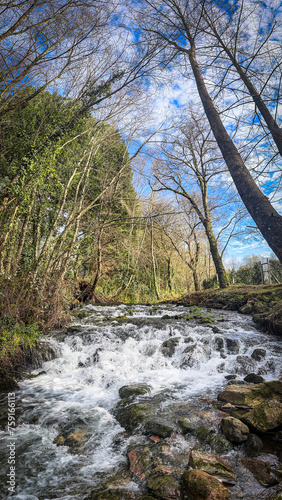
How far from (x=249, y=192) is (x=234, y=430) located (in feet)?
13.3

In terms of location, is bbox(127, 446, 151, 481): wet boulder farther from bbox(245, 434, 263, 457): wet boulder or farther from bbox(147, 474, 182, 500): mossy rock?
bbox(245, 434, 263, 457): wet boulder

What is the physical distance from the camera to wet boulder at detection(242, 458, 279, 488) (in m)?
1.73

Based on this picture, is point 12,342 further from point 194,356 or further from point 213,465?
point 213,465

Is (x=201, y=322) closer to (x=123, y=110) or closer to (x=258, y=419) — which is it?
(x=258, y=419)

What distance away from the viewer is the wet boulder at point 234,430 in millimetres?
2203

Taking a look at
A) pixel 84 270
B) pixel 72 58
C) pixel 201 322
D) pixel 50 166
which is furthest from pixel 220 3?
pixel 84 270

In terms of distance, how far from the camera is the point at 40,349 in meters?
4.80

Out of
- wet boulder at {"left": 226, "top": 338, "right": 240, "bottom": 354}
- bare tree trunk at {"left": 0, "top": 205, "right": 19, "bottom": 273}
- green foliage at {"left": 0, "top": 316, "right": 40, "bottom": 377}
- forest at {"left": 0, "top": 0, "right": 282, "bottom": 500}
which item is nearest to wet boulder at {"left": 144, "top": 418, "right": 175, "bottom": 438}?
forest at {"left": 0, "top": 0, "right": 282, "bottom": 500}

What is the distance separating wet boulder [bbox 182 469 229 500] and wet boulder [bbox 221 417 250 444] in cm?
63

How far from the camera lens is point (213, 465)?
1.88m

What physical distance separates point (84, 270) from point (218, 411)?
11.1 m

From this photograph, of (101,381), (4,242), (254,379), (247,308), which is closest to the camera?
(254,379)

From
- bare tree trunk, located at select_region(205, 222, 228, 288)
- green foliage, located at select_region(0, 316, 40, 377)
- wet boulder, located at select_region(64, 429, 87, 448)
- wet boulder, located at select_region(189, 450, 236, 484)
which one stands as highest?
bare tree trunk, located at select_region(205, 222, 228, 288)

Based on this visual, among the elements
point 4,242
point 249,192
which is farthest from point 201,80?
point 4,242
